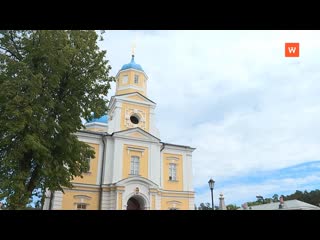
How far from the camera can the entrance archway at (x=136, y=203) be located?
1716 cm

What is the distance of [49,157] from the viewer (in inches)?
350

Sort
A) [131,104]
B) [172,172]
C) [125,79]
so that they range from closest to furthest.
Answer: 1. [172,172]
2. [131,104]
3. [125,79]

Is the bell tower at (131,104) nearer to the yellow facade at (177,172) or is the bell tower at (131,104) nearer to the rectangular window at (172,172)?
the yellow facade at (177,172)

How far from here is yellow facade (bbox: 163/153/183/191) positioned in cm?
1888

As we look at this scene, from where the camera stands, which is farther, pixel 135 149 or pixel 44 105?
pixel 135 149

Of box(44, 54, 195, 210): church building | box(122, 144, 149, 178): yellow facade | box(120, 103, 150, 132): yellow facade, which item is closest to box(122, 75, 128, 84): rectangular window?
box(44, 54, 195, 210): church building

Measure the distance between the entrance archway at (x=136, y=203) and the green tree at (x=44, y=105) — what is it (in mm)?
7600

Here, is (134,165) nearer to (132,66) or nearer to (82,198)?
(82,198)

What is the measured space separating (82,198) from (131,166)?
3445mm

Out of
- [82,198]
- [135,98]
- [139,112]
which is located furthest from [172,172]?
[82,198]

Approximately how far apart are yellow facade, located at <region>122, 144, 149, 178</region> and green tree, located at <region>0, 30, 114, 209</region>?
721 centimetres

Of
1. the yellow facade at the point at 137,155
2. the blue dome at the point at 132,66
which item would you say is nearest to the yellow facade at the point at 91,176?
the yellow facade at the point at 137,155

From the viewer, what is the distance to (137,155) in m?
18.2
